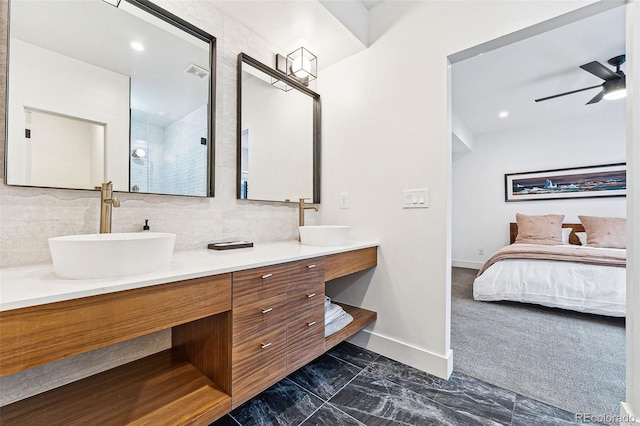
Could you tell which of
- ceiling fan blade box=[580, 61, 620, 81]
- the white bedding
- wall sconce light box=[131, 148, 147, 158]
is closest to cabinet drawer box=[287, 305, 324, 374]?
wall sconce light box=[131, 148, 147, 158]

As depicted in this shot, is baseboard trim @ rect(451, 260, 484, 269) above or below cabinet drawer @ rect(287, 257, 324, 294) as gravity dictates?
below

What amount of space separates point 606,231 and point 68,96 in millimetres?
5713

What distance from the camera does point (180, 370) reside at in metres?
1.23

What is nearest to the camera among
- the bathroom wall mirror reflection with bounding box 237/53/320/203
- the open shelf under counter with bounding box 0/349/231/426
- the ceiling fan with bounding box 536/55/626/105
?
the open shelf under counter with bounding box 0/349/231/426

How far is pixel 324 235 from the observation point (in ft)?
5.54

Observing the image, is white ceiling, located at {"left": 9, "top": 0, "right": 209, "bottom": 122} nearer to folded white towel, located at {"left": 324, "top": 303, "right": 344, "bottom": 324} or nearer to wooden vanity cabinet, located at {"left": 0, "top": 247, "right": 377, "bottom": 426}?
wooden vanity cabinet, located at {"left": 0, "top": 247, "right": 377, "bottom": 426}

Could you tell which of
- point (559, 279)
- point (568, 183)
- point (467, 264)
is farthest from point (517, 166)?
point (559, 279)

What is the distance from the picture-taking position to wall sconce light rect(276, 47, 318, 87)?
6.57ft

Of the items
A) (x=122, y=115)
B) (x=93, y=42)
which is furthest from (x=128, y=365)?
(x=93, y=42)

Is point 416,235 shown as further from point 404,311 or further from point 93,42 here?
point 93,42

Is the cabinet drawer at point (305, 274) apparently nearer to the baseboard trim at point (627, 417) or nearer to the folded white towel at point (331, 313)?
the folded white towel at point (331, 313)

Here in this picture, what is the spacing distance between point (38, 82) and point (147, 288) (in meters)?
1.02

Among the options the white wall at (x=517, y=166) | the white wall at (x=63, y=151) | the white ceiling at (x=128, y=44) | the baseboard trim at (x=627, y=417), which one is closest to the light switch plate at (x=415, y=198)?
the baseboard trim at (x=627, y=417)

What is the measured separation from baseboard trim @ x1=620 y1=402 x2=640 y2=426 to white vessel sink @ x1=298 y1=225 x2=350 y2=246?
4.93 feet
